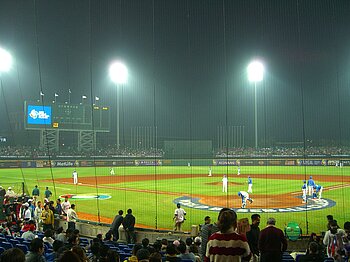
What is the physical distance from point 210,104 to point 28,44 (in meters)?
24.9

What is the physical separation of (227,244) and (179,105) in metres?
55.1

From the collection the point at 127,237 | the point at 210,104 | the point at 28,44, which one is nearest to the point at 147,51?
the point at 210,104

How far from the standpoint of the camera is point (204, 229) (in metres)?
7.86

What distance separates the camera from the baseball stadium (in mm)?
22438

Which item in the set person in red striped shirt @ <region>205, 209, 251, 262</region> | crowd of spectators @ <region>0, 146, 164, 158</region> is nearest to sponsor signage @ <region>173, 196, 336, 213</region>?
person in red striped shirt @ <region>205, 209, 251, 262</region>

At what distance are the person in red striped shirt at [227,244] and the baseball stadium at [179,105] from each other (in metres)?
8.34

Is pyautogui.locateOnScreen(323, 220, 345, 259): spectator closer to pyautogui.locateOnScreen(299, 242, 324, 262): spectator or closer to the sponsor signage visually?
pyautogui.locateOnScreen(299, 242, 324, 262): spectator

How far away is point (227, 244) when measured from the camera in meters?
3.47

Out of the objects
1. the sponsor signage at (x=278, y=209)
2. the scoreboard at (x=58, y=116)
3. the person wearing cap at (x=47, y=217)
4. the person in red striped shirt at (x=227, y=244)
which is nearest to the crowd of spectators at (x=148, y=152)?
the scoreboard at (x=58, y=116)

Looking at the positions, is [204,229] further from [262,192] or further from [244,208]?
[262,192]

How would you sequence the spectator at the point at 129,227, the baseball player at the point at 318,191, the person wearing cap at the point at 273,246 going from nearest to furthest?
the person wearing cap at the point at 273,246 → the spectator at the point at 129,227 → the baseball player at the point at 318,191

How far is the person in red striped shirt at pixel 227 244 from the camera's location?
3.46 m

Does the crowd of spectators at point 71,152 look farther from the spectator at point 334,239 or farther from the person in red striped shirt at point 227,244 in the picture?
the person in red striped shirt at point 227,244

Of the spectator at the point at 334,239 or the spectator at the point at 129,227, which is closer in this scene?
the spectator at the point at 334,239
